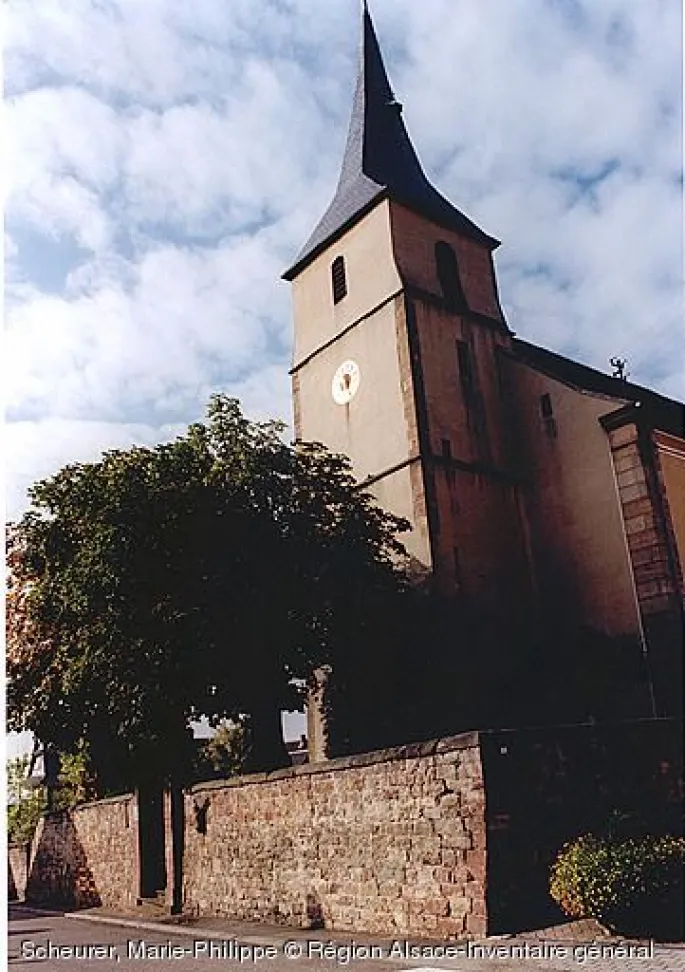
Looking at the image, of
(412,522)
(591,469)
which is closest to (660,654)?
(591,469)

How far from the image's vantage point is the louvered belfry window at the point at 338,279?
57.0ft

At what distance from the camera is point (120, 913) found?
11156mm

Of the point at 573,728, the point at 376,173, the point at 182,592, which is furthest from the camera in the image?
the point at 376,173

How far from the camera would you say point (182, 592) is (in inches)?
444

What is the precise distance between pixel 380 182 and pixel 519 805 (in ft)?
43.5

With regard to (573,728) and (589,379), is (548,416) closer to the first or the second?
(589,379)

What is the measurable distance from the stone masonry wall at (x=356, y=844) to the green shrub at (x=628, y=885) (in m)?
0.64

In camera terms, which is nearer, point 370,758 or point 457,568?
point 370,758

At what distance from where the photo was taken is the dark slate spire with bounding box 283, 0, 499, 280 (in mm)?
17375

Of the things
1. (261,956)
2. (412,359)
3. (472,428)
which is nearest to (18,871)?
(261,956)

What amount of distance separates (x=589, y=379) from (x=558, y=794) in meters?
12.8

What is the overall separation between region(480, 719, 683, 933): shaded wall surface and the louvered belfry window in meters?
11.6

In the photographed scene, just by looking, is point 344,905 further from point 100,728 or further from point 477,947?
point 100,728

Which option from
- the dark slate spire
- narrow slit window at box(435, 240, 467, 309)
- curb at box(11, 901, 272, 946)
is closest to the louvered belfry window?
the dark slate spire
